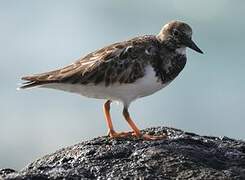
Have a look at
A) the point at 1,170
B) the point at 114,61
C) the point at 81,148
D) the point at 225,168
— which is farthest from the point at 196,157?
A: the point at 114,61

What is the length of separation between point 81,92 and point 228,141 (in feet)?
6.80

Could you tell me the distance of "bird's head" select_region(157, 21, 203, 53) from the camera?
8789mm

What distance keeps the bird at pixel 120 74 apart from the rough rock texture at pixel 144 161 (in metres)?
1.10

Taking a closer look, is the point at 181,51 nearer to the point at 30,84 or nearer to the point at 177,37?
the point at 177,37

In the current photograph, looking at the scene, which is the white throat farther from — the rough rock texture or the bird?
the rough rock texture

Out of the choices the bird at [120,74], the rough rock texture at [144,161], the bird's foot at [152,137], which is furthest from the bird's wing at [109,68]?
the rough rock texture at [144,161]

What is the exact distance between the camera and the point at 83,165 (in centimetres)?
605

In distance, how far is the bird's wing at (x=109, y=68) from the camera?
817 cm

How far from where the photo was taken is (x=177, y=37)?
8.83 m

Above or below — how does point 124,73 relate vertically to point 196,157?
above

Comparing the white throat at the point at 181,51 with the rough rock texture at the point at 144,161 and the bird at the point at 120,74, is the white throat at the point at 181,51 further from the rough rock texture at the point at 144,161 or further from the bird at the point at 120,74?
the rough rock texture at the point at 144,161

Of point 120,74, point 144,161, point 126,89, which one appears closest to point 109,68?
point 120,74

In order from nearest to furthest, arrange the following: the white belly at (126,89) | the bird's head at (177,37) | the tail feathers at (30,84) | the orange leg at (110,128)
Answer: the orange leg at (110,128)
the white belly at (126,89)
the tail feathers at (30,84)
the bird's head at (177,37)

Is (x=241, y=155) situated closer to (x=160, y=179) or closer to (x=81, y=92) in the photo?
(x=160, y=179)
